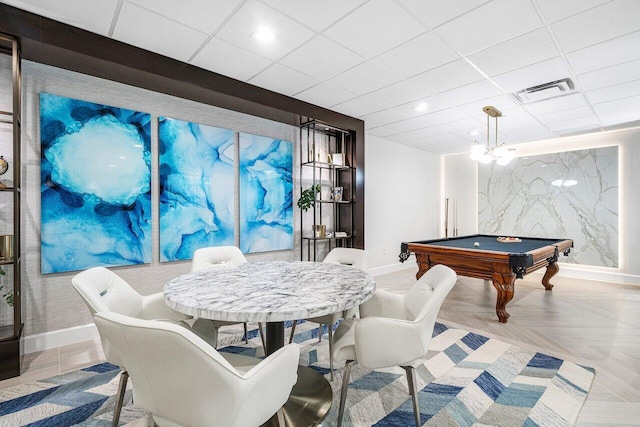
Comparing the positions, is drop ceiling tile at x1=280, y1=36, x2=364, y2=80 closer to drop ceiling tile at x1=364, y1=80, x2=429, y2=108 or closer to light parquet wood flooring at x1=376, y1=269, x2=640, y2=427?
drop ceiling tile at x1=364, y1=80, x2=429, y2=108

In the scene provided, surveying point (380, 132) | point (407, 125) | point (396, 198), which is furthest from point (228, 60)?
point (396, 198)

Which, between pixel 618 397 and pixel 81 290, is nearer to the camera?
pixel 81 290

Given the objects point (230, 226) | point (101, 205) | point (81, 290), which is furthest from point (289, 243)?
point (81, 290)

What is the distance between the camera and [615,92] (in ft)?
11.9

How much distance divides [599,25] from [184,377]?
11.6 ft

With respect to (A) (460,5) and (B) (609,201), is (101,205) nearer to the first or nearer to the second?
(A) (460,5)

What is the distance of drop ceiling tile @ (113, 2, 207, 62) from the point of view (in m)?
2.26

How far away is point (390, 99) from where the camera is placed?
394 cm

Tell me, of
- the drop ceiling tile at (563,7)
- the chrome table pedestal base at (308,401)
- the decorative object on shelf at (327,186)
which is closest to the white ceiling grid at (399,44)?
the drop ceiling tile at (563,7)

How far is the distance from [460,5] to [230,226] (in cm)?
320

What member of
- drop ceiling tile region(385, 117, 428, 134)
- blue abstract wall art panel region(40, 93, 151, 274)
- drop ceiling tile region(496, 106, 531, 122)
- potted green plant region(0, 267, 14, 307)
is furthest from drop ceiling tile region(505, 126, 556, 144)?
potted green plant region(0, 267, 14, 307)

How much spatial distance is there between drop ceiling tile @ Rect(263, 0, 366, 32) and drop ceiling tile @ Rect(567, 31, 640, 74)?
2191 millimetres

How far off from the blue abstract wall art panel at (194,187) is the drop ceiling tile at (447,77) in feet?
7.87

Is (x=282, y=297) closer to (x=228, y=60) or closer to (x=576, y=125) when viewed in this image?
(x=228, y=60)
